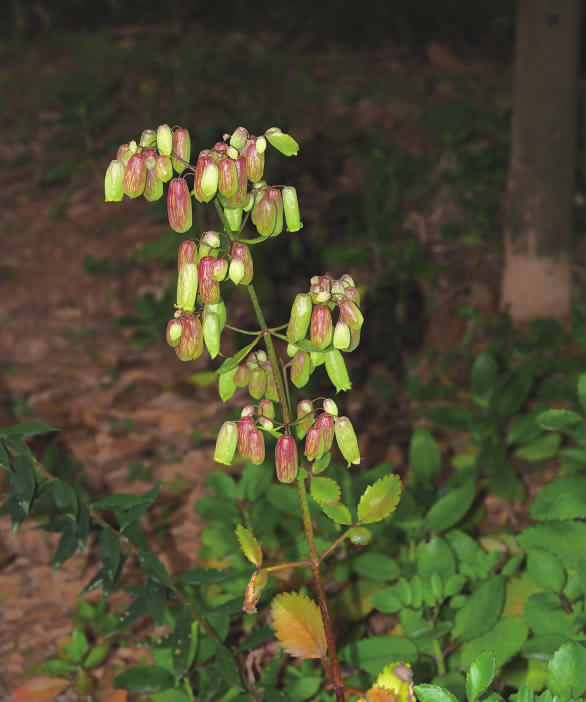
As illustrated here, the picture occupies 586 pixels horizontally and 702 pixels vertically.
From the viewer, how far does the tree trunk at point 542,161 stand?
3.66 metres

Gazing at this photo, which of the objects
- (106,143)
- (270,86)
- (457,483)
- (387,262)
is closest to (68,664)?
(457,483)

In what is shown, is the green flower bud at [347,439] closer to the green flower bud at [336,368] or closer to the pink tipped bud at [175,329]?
the green flower bud at [336,368]

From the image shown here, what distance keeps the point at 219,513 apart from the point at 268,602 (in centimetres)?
30

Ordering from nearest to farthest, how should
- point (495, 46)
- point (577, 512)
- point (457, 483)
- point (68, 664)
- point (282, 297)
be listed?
1. point (577, 512)
2. point (68, 664)
3. point (457, 483)
4. point (282, 297)
5. point (495, 46)

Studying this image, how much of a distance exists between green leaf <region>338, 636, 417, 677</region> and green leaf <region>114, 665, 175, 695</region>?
1.61ft

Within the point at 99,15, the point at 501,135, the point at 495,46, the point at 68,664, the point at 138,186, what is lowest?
the point at 68,664

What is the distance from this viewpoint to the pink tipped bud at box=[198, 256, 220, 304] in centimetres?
147

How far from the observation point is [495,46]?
23.5ft

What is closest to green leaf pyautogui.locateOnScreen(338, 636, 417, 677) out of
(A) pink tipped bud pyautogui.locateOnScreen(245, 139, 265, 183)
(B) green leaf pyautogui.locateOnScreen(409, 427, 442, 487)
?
(B) green leaf pyautogui.locateOnScreen(409, 427, 442, 487)

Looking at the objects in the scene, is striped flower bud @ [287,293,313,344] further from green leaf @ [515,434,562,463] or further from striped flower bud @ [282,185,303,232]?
green leaf @ [515,434,562,463]

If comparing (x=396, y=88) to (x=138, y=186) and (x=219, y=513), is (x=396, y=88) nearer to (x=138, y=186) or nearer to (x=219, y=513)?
(x=219, y=513)

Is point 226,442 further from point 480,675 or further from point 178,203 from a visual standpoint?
point 480,675

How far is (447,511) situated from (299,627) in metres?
0.90

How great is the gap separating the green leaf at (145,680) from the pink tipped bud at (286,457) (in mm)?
1026
